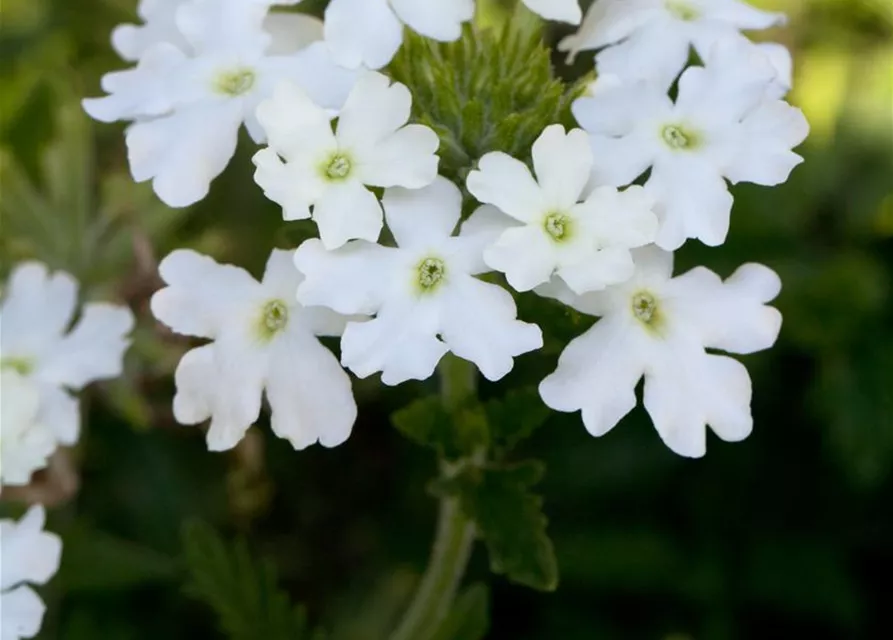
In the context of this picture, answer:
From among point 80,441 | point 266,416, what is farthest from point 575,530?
point 80,441

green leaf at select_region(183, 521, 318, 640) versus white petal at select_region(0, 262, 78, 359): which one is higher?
white petal at select_region(0, 262, 78, 359)

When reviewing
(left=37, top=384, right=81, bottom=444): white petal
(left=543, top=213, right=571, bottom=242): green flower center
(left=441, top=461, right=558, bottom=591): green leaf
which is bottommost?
(left=37, top=384, right=81, bottom=444): white petal

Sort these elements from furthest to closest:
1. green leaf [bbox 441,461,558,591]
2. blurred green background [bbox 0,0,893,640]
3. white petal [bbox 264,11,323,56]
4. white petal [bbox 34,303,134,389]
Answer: blurred green background [bbox 0,0,893,640] < white petal [bbox 34,303,134,389] < white petal [bbox 264,11,323,56] < green leaf [bbox 441,461,558,591]

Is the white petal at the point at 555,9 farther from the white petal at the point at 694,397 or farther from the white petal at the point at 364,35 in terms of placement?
the white petal at the point at 694,397

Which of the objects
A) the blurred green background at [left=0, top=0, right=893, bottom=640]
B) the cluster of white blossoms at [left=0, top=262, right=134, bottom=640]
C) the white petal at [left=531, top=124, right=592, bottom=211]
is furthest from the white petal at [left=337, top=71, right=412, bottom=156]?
the blurred green background at [left=0, top=0, right=893, bottom=640]

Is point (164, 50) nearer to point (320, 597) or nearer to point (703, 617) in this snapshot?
point (320, 597)

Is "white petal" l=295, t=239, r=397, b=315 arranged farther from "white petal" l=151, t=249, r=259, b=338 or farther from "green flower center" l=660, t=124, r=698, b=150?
"green flower center" l=660, t=124, r=698, b=150

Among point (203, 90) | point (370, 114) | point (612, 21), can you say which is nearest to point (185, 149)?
point (203, 90)
